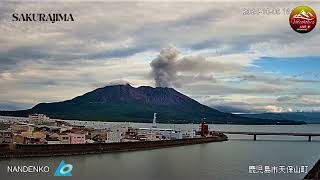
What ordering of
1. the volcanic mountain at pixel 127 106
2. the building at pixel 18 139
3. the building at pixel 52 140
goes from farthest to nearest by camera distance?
the building at pixel 52 140 → the volcanic mountain at pixel 127 106 → the building at pixel 18 139

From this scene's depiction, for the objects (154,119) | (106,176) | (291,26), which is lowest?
(106,176)

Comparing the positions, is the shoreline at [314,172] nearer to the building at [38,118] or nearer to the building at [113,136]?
the building at [113,136]

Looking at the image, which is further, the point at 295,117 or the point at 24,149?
the point at 295,117

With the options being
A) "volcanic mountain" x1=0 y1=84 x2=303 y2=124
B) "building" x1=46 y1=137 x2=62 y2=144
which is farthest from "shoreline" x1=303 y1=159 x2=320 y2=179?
"building" x1=46 y1=137 x2=62 y2=144

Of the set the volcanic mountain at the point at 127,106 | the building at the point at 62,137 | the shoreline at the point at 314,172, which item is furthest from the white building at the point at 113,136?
the shoreline at the point at 314,172

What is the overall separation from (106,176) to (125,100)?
878mm

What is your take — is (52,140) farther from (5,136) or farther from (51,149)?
(5,136)

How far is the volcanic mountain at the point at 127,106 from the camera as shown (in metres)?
4.58

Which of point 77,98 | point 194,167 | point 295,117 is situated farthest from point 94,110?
point 295,117

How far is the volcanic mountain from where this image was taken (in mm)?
4582

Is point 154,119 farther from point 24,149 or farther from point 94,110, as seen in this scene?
point 24,149

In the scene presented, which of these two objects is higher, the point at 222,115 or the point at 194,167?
the point at 222,115

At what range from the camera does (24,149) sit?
4492 mm

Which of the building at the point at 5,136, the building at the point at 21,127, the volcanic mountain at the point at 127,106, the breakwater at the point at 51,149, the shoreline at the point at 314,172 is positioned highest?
the volcanic mountain at the point at 127,106
